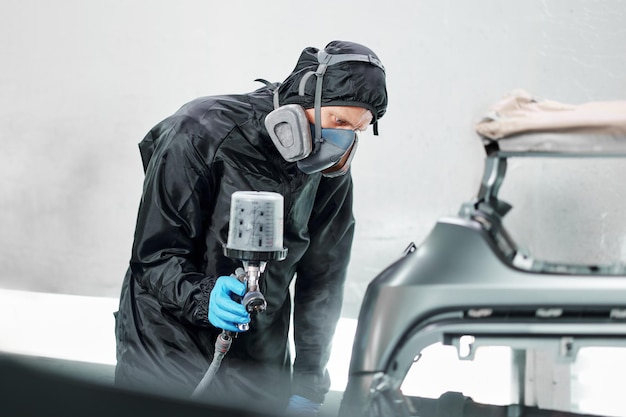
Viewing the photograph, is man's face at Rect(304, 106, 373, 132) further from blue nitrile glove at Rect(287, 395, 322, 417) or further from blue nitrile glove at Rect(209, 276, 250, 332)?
blue nitrile glove at Rect(287, 395, 322, 417)

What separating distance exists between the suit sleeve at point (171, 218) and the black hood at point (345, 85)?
0.88 ft

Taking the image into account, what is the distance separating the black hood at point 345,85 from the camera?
1703 mm

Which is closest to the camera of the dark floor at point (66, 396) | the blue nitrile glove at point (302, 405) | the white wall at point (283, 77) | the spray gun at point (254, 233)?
the dark floor at point (66, 396)

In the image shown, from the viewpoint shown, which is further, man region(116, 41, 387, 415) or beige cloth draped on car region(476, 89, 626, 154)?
man region(116, 41, 387, 415)

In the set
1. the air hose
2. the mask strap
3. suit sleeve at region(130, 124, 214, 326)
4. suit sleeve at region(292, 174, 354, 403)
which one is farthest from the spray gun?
suit sleeve at region(292, 174, 354, 403)

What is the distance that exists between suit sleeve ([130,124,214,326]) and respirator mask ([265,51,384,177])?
0.65 ft

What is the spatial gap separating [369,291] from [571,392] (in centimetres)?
216

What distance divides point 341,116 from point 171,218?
1.52ft

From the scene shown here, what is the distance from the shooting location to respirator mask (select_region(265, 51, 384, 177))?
168 centimetres

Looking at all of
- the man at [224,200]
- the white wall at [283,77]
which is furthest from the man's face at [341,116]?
the white wall at [283,77]

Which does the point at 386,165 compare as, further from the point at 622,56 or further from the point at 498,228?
the point at 498,228

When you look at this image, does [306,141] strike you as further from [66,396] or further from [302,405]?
[66,396]

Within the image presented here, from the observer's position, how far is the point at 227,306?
5.11 feet

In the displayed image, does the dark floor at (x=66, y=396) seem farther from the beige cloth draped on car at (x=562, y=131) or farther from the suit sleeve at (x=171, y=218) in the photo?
the suit sleeve at (x=171, y=218)
